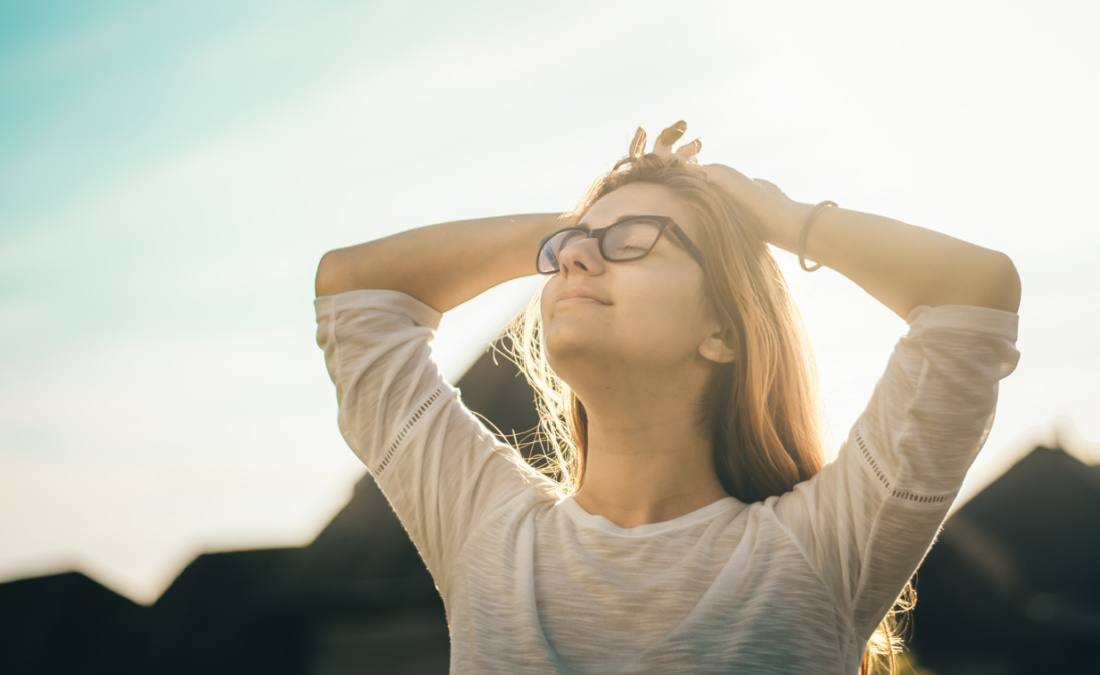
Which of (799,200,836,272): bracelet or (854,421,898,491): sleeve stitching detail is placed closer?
(854,421,898,491): sleeve stitching detail

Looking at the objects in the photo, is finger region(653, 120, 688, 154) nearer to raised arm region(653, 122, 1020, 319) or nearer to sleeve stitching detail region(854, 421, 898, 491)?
raised arm region(653, 122, 1020, 319)

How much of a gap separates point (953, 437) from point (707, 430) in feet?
2.66

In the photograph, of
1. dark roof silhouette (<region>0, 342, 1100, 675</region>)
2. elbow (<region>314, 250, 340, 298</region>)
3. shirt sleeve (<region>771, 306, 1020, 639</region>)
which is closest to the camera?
shirt sleeve (<region>771, 306, 1020, 639</region>)

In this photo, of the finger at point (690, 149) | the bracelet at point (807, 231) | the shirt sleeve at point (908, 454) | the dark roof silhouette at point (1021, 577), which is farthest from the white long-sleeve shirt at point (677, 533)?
the dark roof silhouette at point (1021, 577)

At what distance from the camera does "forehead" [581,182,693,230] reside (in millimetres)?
2334

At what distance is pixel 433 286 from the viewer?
8.12ft

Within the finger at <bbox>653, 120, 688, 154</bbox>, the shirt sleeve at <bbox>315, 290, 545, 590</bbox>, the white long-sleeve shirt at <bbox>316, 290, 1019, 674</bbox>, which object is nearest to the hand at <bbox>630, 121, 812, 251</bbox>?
the finger at <bbox>653, 120, 688, 154</bbox>

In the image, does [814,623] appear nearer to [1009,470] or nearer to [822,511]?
[822,511]

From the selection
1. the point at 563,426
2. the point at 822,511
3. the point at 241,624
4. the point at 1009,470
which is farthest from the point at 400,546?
the point at 1009,470

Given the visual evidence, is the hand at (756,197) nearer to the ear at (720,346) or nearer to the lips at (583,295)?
the ear at (720,346)

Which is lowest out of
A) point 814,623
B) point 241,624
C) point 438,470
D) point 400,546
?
point 241,624

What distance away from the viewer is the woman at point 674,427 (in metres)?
1.74

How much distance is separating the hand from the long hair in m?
0.05

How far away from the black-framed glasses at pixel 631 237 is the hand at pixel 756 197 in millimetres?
201
